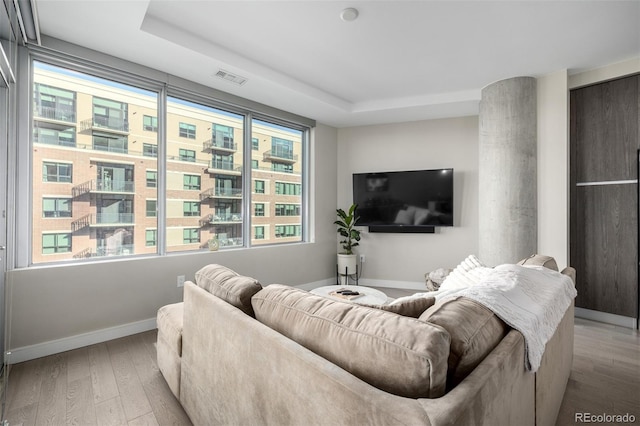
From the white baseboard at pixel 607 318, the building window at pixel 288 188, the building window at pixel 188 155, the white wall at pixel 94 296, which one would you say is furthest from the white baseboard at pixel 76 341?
the white baseboard at pixel 607 318

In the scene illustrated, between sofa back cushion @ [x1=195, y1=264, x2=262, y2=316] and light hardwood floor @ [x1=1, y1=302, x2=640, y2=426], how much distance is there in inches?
30.6

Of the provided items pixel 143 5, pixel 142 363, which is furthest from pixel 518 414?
pixel 143 5

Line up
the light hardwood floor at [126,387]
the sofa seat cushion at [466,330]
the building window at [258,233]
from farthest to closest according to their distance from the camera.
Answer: the building window at [258,233], the light hardwood floor at [126,387], the sofa seat cushion at [466,330]

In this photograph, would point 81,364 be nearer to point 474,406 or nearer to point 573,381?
point 474,406

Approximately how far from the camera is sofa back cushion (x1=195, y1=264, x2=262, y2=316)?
54.6 inches

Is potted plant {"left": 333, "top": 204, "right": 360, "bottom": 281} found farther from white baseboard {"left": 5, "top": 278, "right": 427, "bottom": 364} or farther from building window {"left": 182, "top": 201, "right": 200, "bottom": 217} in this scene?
white baseboard {"left": 5, "top": 278, "right": 427, "bottom": 364}

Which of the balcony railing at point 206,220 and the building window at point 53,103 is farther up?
the building window at point 53,103

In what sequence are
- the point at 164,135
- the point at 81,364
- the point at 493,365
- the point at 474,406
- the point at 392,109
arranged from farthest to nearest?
1. the point at 392,109
2. the point at 164,135
3. the point at 81,364
4. the point at 493,365
5. the point at 474,406

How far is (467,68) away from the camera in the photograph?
3.35m

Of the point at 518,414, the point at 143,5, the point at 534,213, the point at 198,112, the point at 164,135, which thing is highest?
the point at 143,5

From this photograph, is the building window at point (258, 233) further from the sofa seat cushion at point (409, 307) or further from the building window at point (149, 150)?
the sofa seat cushion at point (409, 307)

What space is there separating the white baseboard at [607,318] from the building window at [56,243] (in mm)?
5064

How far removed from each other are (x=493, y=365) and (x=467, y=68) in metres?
3.32

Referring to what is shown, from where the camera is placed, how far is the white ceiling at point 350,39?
235 centimetres
